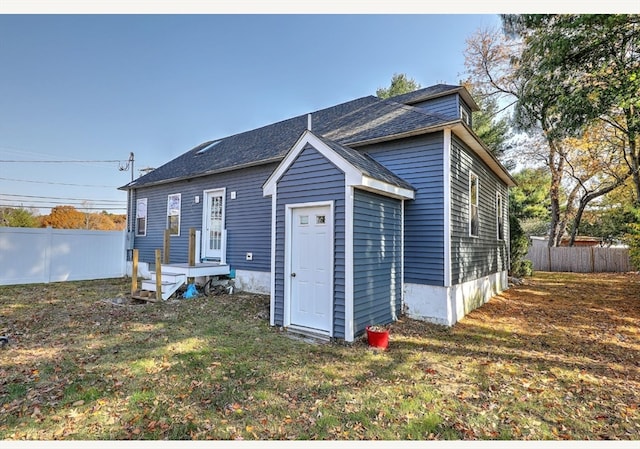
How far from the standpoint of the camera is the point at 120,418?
2902 mm

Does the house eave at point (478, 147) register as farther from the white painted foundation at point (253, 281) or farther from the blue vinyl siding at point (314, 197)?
the white painted foundation at point (253, 281)

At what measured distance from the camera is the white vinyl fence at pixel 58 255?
1043cm

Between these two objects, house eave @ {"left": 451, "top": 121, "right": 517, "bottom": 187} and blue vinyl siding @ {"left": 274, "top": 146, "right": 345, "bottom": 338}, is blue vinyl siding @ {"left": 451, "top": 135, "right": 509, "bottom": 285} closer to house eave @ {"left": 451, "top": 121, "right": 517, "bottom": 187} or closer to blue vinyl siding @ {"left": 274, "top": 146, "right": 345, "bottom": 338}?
house eave @ {"left": 451, "top": 121, "right": 517, "bottom": 187}

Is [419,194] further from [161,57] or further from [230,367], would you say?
[161,57]

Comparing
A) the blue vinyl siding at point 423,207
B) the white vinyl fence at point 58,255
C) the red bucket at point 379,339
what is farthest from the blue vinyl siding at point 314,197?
the white vinyl fence at point 58,255

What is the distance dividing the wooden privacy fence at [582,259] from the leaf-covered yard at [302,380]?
1329 centimetres

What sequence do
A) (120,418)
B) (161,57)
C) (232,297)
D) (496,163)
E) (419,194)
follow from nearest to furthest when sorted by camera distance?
1. (120,418)
2. (419,194)
3. (232,297)
4. (496,163)
5. (161,57)

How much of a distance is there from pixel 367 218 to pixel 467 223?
11.3 ft

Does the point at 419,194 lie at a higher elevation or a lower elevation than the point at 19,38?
lower

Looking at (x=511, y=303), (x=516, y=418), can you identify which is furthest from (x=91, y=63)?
(x=511, y=303)

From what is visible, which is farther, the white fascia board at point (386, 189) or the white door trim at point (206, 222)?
the white door trim at point (206, 222)

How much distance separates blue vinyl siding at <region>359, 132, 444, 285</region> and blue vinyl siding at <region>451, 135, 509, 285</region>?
1.20 ft

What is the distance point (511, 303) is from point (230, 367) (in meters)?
8.14
